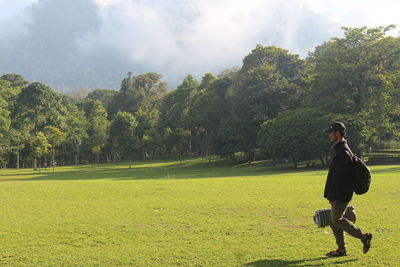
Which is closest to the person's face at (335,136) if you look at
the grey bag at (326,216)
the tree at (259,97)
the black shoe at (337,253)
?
the grey bag at (326,216)

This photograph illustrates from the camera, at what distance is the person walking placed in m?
6.13

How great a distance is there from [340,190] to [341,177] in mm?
232

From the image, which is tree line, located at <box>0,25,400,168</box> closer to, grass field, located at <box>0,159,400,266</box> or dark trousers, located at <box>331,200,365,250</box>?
grass field, located at <box>0,159,400,266</box>

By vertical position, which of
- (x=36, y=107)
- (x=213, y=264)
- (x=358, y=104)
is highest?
(x=36, y=107)

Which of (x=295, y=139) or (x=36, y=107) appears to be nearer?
(x=295, y=139)

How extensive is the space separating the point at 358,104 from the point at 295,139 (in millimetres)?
9922

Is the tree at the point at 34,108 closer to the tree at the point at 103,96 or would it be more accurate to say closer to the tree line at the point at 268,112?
the tree line at the point at 268,112

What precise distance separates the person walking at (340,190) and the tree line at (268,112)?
30.9m

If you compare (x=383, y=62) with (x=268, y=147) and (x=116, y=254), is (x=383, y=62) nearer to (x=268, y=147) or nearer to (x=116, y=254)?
(x=268, y=147)

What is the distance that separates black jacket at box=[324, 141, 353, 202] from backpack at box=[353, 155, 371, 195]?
3.6 inches

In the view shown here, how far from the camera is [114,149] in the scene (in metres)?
57.7

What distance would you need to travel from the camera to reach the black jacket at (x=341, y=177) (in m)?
6.11

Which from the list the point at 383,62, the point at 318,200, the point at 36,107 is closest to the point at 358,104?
the point at 383,62

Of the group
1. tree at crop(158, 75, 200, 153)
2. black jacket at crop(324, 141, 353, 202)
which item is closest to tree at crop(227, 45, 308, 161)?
tree at crop(158, 75, 200, 153)
